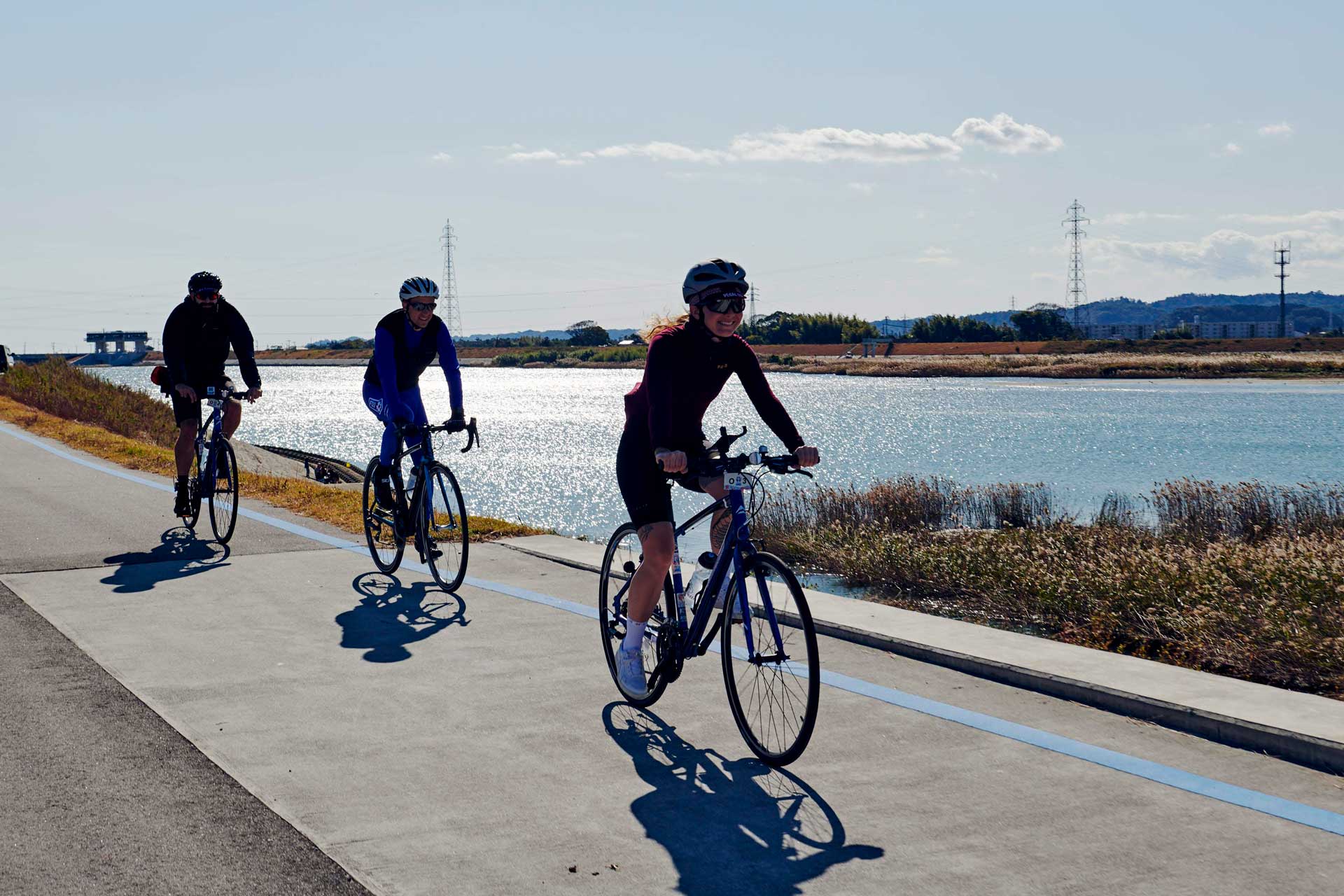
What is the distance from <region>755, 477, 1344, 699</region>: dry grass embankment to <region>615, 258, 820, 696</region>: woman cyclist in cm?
295

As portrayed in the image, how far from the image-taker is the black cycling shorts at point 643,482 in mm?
5469

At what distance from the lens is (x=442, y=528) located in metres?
8.80

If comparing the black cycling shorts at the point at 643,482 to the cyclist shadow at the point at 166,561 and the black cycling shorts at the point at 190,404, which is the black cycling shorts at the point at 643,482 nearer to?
the cyclist shadow at the point at 166,561

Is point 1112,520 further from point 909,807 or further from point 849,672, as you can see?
point 909,807

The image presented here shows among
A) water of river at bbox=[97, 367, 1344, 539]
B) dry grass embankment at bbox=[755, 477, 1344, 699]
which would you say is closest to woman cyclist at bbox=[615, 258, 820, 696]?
dry grass embankment at bbox=[755, 477, 1344, 699]

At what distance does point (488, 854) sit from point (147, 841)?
3.65 feet

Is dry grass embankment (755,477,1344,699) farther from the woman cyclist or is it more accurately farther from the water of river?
the water of river

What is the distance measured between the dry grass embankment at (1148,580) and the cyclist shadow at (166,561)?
5.14 metres

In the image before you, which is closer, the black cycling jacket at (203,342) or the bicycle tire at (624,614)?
the bicycle tire at (624,614)

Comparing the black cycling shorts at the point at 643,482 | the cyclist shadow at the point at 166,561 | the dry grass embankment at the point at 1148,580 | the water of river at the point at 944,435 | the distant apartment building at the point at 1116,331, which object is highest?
the distant apartment building at the point at 1116,331

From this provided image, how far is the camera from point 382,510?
30.5 ft

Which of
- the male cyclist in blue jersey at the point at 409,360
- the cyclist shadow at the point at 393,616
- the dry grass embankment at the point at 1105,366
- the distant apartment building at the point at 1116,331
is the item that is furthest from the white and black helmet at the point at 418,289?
the distant apartment building at the point at 1116,331

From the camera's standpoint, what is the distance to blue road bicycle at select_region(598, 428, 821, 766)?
4.88 meters

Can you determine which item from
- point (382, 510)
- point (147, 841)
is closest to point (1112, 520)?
point (382, 510)
